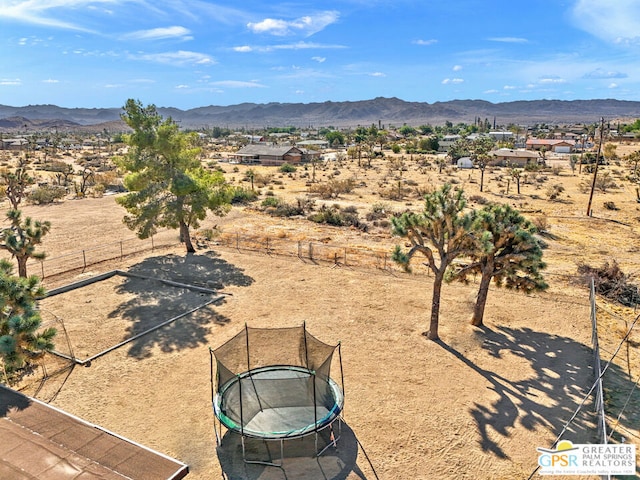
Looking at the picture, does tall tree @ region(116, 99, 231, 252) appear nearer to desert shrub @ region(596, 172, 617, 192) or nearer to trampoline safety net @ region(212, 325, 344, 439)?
trampoline safety net @ region(212, 325, 344, 439)

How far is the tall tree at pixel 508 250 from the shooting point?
621 inches

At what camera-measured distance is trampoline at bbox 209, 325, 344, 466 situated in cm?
1072

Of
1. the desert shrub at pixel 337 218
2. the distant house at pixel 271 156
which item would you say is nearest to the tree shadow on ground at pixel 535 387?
the desert shrub at pixel 337 218

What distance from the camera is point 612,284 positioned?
20.7 m

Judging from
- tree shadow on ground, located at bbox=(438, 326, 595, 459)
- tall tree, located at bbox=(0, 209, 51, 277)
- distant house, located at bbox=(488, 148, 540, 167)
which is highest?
distant house, located at bbox=(488, 148, 540, 167)

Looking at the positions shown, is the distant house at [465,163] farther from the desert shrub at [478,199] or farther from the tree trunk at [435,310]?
the tree trunk at [435,310]

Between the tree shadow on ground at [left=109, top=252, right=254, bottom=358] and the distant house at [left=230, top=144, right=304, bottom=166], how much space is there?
51240 millimetres

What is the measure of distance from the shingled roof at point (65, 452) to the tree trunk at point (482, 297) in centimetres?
1228

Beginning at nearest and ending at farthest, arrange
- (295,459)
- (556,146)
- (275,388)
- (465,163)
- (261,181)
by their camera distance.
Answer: (295,459), (275,388), (261,181), (465,163), (556,146)

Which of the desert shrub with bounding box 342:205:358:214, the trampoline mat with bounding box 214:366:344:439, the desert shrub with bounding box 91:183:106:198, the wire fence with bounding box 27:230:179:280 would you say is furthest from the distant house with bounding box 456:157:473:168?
the trampoline mat with bounding box 214:366:344:439

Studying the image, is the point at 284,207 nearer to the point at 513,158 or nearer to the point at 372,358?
the point at 372,358

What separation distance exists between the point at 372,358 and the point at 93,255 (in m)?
18.6

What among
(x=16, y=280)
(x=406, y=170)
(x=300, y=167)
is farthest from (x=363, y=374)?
(x=300, y=167)

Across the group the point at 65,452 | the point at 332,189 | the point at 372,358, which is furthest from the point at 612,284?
the point at 332,189
